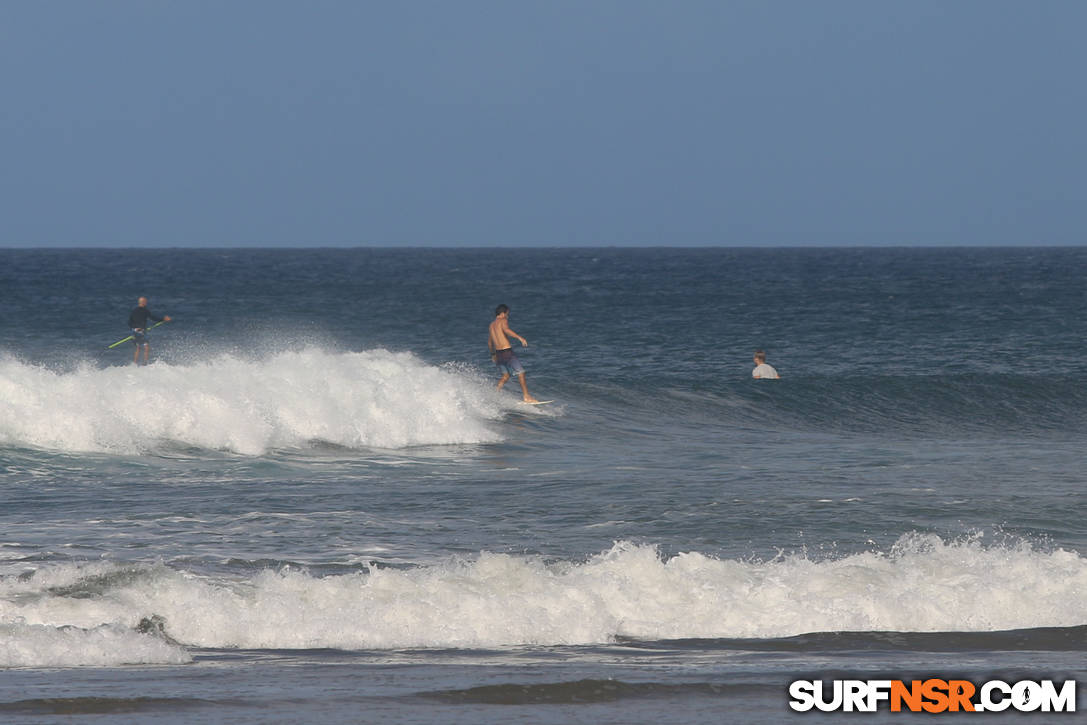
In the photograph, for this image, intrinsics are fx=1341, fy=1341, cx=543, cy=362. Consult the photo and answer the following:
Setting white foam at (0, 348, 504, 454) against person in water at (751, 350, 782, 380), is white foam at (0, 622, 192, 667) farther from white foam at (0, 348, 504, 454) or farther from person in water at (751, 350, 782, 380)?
person in water at (751, 350, 782, 380)

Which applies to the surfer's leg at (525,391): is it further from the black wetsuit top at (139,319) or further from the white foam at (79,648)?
the white foam at (79,648)

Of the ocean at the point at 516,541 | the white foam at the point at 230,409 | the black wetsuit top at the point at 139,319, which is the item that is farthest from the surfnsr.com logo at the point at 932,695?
the black wetsuit top at the point at 139,319

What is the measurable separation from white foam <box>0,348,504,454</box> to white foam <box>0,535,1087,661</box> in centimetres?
725

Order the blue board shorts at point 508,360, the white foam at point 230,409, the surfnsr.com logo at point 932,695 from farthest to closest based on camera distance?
the blue board shorts at point 508,360 → the white foam at point 230,409 → the surfnsr.com logo at point 932,695

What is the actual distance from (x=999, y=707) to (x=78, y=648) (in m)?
4.53

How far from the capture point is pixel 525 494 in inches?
491

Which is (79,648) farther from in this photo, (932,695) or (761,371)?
(761,371)

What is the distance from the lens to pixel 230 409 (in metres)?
16.1

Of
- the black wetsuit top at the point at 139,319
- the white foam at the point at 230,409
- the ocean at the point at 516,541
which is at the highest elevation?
the black wetsuit top at the point at 139,319

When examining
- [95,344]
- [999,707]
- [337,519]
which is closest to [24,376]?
[337,519]

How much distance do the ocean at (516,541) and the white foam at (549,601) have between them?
2 cm

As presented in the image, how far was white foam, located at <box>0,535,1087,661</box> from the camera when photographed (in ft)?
25.1

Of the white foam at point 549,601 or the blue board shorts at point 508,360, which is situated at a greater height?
the blue board shorts at point 508,360

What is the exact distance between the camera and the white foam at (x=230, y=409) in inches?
605
